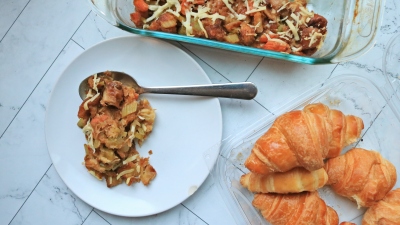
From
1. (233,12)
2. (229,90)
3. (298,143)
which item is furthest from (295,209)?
(233,12)

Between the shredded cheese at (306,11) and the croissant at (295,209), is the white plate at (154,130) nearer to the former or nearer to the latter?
the croissant at (295,209)

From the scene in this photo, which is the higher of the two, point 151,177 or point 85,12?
point 85,12

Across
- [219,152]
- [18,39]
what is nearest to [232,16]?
[219,152]

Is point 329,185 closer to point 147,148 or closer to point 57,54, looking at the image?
point 147,148

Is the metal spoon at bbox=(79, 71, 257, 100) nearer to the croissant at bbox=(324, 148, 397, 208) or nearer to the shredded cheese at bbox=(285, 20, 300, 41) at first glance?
the shredded cheese at bbox=(285, 20, 300, 41)

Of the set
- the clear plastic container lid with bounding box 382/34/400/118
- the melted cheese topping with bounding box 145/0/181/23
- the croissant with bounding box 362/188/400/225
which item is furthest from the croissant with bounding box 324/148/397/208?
the melted cheese topping with bounding box 145/0/181/23

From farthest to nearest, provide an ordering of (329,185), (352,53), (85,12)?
(85,12) → (329,185) → (352,53)

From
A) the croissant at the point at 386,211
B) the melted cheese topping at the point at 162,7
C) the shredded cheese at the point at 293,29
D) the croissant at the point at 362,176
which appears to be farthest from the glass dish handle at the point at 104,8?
the croissant at the point at 386,211
